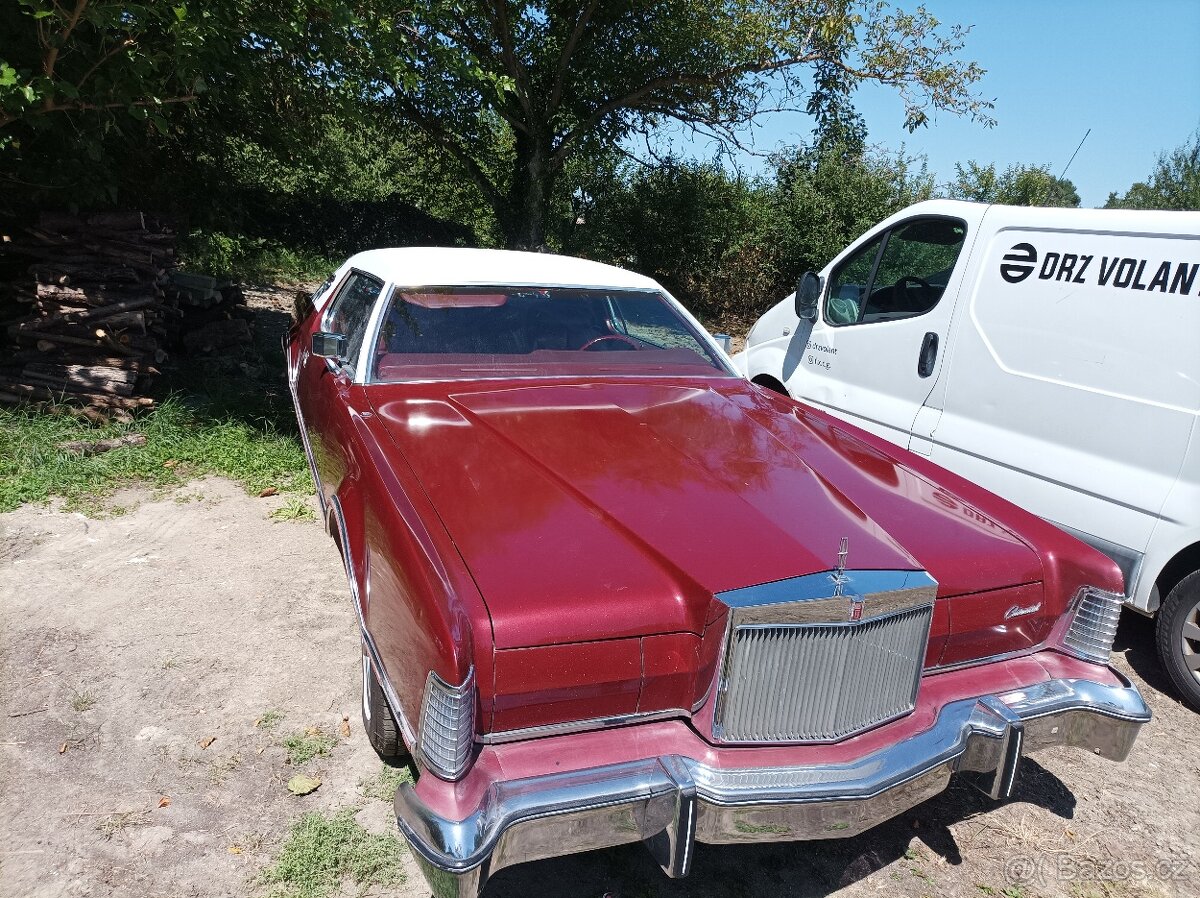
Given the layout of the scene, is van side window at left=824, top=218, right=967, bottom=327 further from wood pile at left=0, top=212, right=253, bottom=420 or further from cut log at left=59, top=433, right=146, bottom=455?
wood pile at left=0, top=212, right=253, bottom=420

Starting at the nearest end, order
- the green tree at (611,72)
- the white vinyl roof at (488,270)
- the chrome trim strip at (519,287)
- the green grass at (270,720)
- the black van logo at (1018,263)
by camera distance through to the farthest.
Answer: the green grass at (270,720) < the chrome trim strip at (519,287) < the white vinyl roof at (488,270) < the black van logo at (1018,263) < the green tree at (611,72)

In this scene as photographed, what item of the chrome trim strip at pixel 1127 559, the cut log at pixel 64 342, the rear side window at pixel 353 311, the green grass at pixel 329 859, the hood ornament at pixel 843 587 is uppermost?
the rear side window at pixel 353 311

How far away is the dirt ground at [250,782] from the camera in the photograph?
2.71m

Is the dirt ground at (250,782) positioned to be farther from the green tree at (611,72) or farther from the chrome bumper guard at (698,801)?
the green tree at (611,72)

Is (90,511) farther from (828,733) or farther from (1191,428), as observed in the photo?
(1191,428)

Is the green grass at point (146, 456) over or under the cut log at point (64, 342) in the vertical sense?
under

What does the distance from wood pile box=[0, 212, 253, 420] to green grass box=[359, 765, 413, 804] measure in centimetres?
440

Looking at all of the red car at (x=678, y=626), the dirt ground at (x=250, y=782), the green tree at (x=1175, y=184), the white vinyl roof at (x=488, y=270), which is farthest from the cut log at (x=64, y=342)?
the green tree at (x=1175, y=184)

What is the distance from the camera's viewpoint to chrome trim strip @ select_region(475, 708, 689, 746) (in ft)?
7.21

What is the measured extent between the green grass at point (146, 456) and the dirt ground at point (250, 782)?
0.93 meters

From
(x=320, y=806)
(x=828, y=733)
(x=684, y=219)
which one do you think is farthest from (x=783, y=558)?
(x=684, y=219)

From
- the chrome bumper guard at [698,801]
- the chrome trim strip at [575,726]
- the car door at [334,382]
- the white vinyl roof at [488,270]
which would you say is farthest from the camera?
the white vinyl roof at [488,270]

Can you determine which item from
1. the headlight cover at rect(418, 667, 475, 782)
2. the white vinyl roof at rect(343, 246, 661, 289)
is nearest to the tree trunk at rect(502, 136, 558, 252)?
the white vinyl roof at rect(343, 246, 661, 289)

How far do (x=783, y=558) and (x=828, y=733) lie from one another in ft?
1.65
